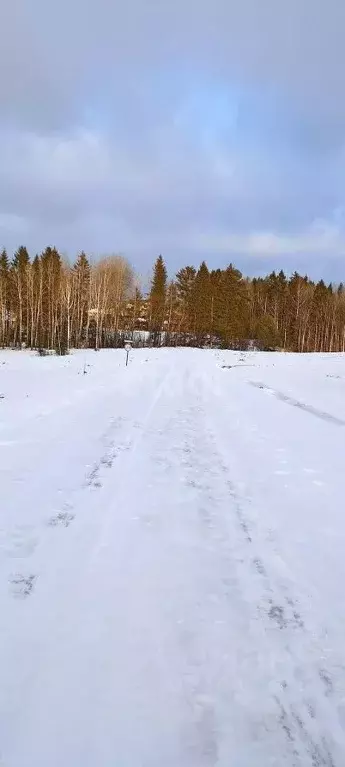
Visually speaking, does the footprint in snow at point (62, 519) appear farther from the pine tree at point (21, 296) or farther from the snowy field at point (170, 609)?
the pine tree at point (21, 296)

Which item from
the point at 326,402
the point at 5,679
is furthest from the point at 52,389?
the point at 5,679

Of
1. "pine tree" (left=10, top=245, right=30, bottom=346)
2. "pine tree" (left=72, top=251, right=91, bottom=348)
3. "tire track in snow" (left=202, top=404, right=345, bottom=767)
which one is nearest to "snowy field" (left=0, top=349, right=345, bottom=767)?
"tire track in snow" (left=202, top=404, right=345, bottom=767)

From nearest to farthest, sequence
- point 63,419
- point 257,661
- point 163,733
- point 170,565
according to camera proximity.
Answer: point 163,733 < point 257,661 < point 170,565 < point 63,419

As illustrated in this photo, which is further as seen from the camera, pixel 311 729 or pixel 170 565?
pixel 170 565

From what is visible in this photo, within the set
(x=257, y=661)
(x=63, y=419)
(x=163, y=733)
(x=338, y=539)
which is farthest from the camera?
(x=63, y=419)

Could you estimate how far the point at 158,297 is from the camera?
213 ft

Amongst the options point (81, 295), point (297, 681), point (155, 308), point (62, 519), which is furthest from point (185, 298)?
point (297, 681)

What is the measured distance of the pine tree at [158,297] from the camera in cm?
6431

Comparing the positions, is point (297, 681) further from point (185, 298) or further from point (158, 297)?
point (185, 298)

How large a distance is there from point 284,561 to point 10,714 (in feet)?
8.00

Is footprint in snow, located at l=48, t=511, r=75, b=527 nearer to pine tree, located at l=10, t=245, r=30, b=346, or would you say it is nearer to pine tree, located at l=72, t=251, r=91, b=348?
pine tree, located at l=10, t=245, r=30, b=346

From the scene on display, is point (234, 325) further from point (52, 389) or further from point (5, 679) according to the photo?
point (5, 679)

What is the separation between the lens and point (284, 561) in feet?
13.0

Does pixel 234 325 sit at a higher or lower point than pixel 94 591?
higher
